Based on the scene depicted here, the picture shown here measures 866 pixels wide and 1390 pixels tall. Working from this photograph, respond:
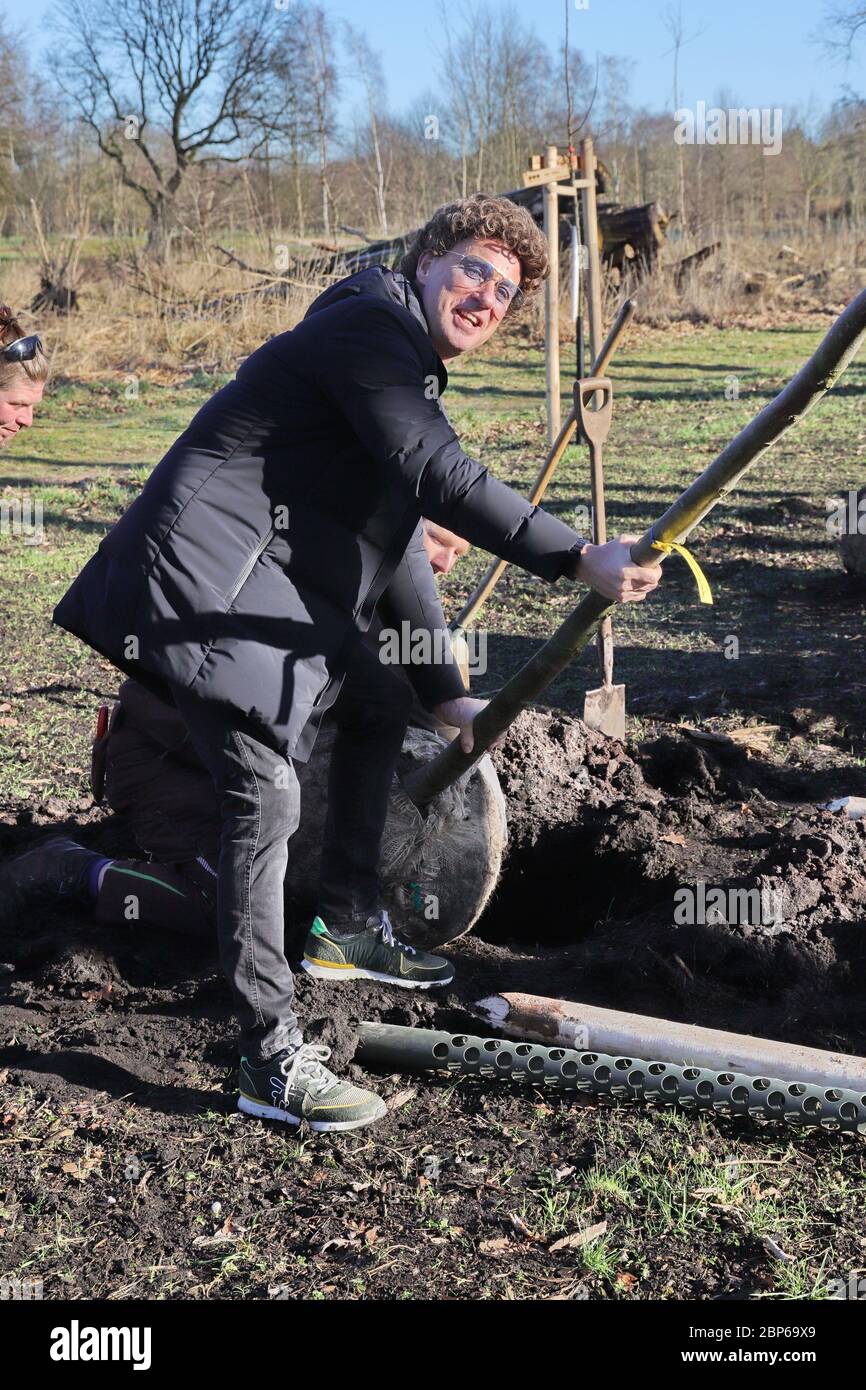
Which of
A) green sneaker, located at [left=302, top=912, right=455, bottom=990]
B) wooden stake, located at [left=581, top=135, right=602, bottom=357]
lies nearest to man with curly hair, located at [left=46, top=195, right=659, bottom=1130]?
green sneaker, located at [left=302, top=912, right=455, bottom=990]

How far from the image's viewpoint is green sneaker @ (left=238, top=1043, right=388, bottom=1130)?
2807mm

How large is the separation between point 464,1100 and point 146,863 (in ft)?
4.66

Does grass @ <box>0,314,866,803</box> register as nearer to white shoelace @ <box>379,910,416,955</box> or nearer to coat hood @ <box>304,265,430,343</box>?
white shoelace @ <box>379,910,416,955</box>

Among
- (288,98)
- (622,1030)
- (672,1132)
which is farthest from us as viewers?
(288,98)

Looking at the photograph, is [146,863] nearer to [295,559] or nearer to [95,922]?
[95,922]

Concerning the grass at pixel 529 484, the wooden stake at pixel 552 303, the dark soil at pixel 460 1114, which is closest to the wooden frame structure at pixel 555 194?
the wooden stake at pixel 552 303

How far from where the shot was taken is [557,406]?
1162 centimetres

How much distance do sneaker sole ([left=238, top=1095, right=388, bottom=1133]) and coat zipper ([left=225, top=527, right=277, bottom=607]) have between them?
3.95 ft

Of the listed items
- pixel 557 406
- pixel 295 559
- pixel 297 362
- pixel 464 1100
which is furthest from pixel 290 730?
pixel 557 406

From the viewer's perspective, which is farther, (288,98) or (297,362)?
(288,98)

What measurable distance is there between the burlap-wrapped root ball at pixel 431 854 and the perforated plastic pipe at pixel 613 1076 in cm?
66

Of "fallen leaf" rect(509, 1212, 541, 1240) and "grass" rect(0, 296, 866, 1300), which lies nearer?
"grass" rect(0, 296, 866, 1300)

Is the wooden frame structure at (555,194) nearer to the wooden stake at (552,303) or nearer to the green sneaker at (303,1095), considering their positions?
the wooden stake at (552,303)
